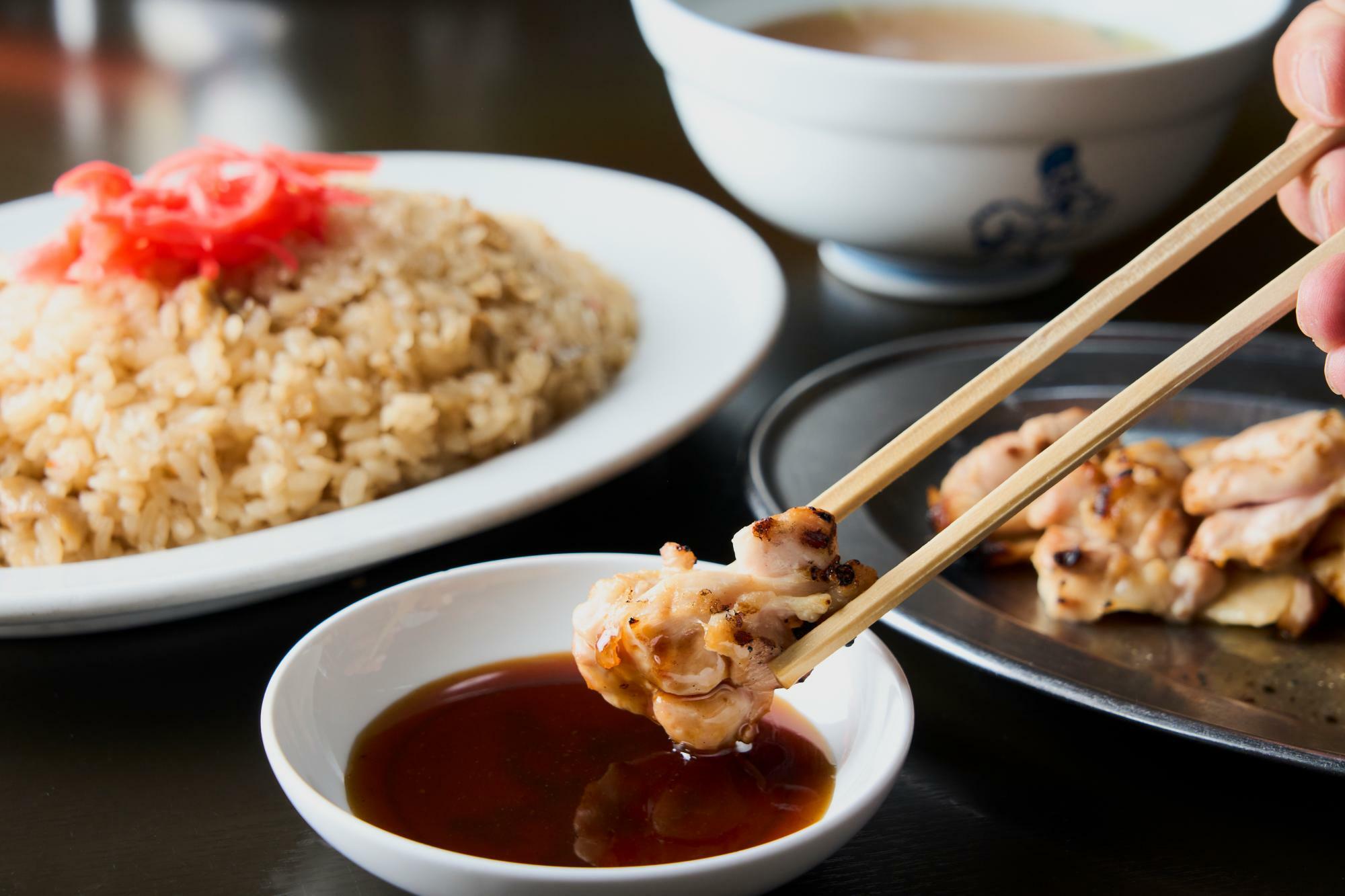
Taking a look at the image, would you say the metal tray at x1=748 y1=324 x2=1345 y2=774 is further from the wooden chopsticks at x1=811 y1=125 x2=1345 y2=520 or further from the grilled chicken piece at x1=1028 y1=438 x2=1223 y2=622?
the wooden chopsticks at x1=811 y1=125 x2=1345 y2=520

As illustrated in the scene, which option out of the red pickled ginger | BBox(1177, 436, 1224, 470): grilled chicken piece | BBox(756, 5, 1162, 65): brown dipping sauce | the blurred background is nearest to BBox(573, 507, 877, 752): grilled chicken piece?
BBox(1177, 436, 1224, 470): grilled chicken piece

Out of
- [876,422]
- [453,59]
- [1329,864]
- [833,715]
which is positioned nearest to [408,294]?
[876,422]

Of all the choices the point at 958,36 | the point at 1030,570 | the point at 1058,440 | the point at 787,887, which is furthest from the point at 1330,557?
the point at 958,36

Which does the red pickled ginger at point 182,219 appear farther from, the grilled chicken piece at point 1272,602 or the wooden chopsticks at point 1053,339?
the grilled chicken piece at point 1272,602

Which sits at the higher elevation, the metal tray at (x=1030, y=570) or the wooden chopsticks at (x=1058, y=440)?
the wooden chopsticks at (x=1058, y=440)

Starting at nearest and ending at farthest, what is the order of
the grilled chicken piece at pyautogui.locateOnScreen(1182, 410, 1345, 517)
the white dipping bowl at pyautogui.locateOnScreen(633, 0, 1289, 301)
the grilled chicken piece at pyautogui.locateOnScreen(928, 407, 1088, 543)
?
the grilled chicken piece at pyautogui.locateOnScreen(1182, 410, 1345, 517) → the grilled chicken piece at pyautogui.locateOnScreen(928, 407, 1088, 543) → the white dipping bowl at pyautogui.locateOnScreen(633, 0, 1289, 301)

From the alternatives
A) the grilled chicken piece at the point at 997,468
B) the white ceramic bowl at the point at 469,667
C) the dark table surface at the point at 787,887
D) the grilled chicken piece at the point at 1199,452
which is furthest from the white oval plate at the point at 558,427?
the grilled chicken piece at the point at 1199,452

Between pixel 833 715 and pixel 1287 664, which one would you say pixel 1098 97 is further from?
pixel 833 715
